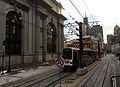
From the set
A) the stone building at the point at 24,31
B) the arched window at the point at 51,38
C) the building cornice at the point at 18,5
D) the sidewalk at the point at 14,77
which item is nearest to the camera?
the sidewalk at the point at 14,77

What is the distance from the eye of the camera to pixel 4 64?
29078 mm

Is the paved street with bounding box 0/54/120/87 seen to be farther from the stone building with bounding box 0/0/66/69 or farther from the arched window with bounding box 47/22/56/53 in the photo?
the arched window with bounding box 47/22/56/53

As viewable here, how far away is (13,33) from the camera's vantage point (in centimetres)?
3281

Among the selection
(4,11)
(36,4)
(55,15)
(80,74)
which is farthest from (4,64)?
(55,15)

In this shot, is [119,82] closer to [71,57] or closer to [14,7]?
[71,57]

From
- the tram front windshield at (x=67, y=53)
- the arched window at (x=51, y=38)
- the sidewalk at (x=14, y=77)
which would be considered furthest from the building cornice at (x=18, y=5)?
the arched window at (x=51, y=38)

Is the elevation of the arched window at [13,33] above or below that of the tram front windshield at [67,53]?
above

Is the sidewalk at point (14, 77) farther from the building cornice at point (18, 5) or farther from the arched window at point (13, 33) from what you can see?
the building cornice at point (18, 5)

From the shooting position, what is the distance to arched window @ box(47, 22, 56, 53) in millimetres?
49375

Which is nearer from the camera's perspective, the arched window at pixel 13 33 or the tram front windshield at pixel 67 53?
the tram front windshield at pixel 67 53

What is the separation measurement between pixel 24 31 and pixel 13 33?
285 centimetres

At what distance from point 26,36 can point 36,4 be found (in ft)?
24.6

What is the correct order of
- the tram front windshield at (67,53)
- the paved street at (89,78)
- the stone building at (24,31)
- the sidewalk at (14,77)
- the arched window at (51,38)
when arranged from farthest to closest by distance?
the arched window at (51,38), the stone building at (24,31), the tram front windshield at (67,53), the sidewalk at (14,77), the paved street at (89,78)

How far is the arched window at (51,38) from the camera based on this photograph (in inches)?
1944
